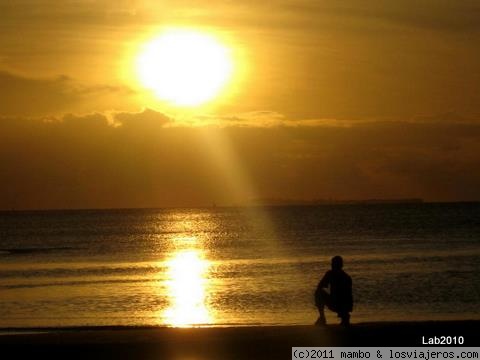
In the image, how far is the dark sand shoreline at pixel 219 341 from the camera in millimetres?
15945

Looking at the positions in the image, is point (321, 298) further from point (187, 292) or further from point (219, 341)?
point (187, 292)

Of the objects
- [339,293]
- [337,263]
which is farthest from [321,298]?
[337,263]

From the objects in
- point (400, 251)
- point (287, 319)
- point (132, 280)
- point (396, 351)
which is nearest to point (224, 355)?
point (396, 351)

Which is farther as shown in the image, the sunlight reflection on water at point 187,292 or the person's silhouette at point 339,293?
the sunlight reflection on water at point 187,292

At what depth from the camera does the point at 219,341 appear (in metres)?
17.0

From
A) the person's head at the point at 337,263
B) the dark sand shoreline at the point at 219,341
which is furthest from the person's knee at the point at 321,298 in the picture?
the person's head at the point at 337,263

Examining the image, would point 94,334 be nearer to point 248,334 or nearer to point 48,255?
point 248,334

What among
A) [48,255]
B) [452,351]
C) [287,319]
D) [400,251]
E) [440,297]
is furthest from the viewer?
[48,255]

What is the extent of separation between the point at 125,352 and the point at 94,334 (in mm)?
2818

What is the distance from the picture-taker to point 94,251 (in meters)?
84.5

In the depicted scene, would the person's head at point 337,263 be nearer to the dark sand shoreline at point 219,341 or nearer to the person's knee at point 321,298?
the person's knee at point 321,298

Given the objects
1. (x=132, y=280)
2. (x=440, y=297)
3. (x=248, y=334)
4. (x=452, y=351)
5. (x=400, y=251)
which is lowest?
(x=452, y=351)

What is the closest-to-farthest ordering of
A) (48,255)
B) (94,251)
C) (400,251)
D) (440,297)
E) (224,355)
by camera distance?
(224,355), (440,297), (400,251), (48,255), (94,251)

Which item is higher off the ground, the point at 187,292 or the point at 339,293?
the point at 187,292
